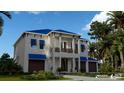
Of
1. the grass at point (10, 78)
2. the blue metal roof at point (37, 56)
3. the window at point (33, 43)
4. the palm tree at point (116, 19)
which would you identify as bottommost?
the grass at point (10, 78)

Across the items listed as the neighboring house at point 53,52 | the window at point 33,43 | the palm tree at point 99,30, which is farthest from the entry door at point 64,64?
the palm tree at point 99,30

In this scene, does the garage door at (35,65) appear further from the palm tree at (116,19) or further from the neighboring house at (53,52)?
the palm tree at (116,19)

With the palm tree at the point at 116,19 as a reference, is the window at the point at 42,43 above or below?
below

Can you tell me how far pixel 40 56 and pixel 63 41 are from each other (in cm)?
96

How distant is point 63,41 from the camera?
19.8 metres

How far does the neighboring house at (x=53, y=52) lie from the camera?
1950 cm

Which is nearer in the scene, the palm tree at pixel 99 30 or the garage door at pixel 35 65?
the garage door at pixel 35 65

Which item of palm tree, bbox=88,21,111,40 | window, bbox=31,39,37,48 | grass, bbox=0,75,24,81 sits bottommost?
grass, bbox=0,75,24,81

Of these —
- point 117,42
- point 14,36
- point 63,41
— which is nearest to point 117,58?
point 117,42

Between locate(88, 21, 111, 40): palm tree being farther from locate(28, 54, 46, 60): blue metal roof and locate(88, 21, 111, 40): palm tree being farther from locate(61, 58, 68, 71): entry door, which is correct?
locate(28, 54, 46, 60): blue metal roof

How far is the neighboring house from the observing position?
19.5 m

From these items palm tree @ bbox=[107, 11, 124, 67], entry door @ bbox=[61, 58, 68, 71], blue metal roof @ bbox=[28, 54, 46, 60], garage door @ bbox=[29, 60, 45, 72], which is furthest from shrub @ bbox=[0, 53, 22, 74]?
palm tree @ bbox=[107, 11, 124, 67]
